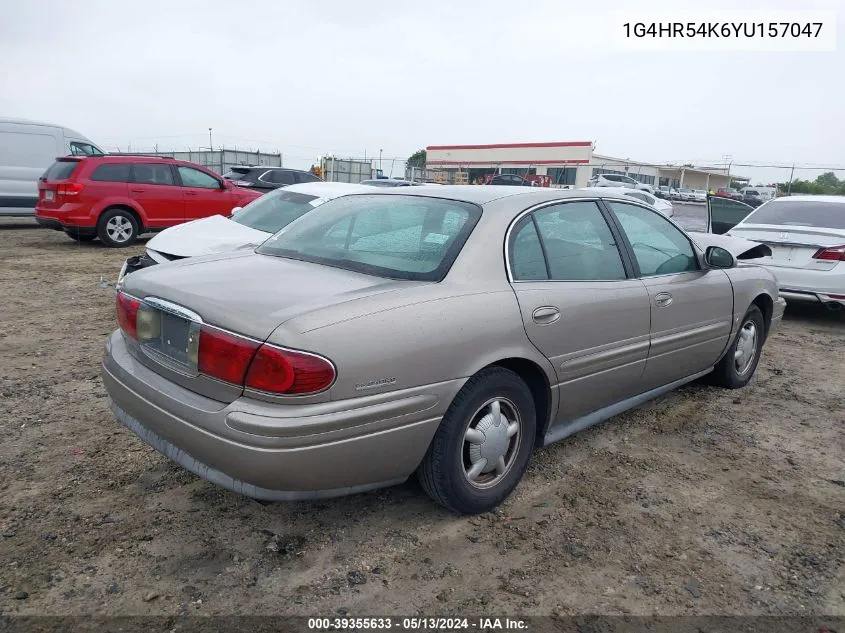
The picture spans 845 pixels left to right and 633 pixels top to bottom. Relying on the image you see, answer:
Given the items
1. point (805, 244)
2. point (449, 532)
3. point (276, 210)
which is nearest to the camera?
point (449, 532)

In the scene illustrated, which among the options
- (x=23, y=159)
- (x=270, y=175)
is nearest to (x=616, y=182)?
(x=270, y=175)

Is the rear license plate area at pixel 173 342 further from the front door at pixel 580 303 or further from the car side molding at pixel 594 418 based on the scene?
the car side molding at pixel 594 418

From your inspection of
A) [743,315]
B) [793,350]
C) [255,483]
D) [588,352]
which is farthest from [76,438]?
[793,350]

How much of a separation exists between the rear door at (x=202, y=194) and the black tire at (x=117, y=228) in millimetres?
915

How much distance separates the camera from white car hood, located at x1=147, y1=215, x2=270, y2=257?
19.3 feet

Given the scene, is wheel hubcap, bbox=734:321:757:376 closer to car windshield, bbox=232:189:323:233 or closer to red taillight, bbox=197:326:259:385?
red taillight, bbox=197:326:259:385

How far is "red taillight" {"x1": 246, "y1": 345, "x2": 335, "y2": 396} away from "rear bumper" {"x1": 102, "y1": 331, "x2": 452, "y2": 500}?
0.23ft

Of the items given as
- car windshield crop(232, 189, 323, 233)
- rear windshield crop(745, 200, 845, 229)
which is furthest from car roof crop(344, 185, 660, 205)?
rear windshield crop(745, 200, 845, 229)

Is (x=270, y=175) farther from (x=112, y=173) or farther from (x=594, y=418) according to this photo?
(x=594, y=418)

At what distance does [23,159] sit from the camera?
12.6 m

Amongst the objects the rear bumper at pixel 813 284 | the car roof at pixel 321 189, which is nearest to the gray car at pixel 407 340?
the car roof at pixel 321 189

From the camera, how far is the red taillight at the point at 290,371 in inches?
89.2

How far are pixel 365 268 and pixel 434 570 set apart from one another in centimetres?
131

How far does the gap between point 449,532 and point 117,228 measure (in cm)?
991
